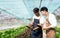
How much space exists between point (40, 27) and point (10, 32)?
2.04ft

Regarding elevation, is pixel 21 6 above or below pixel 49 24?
above

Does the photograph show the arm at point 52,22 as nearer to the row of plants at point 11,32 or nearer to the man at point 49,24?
the man at point 49,24

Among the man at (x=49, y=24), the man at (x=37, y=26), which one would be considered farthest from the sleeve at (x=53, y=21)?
the man at (x=37, y=26)

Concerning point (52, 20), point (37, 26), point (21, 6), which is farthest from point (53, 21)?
point (21, 6)

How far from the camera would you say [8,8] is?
284cm

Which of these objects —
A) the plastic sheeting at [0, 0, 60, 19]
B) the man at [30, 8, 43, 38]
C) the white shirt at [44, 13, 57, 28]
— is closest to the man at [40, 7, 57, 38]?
the white shirt at [44, 13, 57, 28]

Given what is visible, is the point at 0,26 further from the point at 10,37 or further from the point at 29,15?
the point at 29,15

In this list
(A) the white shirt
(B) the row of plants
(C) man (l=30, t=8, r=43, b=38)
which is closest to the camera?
(A) the white shirt

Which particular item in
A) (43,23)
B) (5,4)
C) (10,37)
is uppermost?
(5,4)

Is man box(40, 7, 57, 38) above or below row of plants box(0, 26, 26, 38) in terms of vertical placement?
above

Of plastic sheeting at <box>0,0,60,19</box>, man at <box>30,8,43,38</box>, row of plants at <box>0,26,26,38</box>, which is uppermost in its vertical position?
plastic sheeting at <box>0,0,60,19</box>

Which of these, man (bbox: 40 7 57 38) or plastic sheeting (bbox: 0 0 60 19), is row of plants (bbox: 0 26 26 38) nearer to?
plastic sheeting (bbox: 0 0 60 19)

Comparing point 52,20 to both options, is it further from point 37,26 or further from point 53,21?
point 37,26

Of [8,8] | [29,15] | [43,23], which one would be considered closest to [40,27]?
[43,23]
